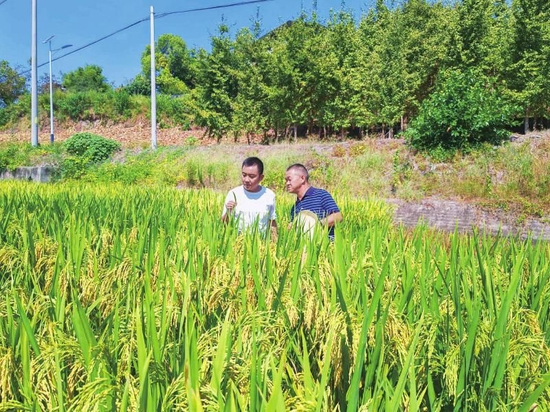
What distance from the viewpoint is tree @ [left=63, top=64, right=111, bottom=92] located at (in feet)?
152

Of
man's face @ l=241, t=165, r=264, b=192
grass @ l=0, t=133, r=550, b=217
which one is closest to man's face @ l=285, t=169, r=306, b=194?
man's face @ l=241, t=165, r=264, b=192

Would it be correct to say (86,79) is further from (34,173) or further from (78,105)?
(34,173)

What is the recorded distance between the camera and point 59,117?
1318 inches

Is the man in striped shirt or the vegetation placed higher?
the vegetation

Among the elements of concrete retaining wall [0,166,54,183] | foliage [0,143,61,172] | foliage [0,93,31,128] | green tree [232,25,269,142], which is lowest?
concrete retaining wall [0,166,54,183]

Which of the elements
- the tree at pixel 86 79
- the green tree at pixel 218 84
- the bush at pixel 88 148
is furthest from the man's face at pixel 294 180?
the tree at pixel 86 79

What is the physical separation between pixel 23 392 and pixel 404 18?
1744 centimetres

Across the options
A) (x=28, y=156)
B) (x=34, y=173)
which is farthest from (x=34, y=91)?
(x=34, y=173)

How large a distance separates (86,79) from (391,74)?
43.3 meters

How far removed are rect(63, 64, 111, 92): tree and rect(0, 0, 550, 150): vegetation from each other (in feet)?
112

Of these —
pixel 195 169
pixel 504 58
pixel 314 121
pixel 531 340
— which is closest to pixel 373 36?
pixel 314 121

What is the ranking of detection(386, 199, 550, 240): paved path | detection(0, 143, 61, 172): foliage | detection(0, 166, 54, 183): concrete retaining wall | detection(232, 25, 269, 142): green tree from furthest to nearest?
1. detection(232, 25, 269, 142): green tree
2. detection(0, 143, 61, 172): foliage
3. detection(0, 166, 54, 183): concrete retaining wall
4. detection(386, 199, 550, 240): paved path

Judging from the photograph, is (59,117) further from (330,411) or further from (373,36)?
(330,411)

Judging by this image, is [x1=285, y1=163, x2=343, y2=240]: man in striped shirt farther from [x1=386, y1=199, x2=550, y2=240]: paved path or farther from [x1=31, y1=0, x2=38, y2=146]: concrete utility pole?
[x1=31, y1=0, x2=38, y2=146]: concrete utility pole
